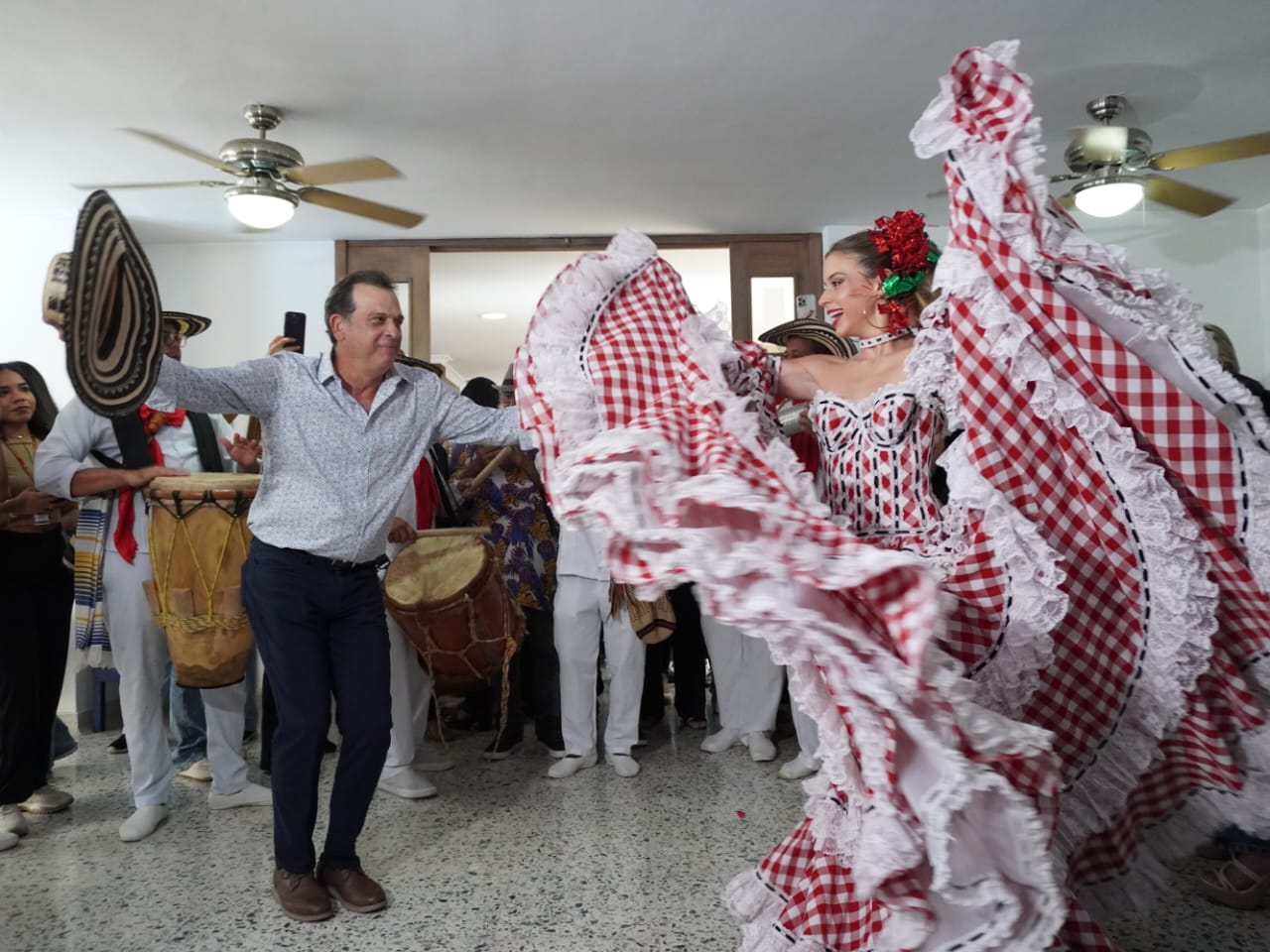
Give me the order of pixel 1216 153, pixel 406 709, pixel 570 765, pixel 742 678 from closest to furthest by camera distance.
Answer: pixel 406 709 < pixel 570 765 < pixel 742 678 < pixel 1216 153

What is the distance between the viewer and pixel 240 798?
10.9ft

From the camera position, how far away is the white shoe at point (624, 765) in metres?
3.63

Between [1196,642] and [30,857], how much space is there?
313 centimetres

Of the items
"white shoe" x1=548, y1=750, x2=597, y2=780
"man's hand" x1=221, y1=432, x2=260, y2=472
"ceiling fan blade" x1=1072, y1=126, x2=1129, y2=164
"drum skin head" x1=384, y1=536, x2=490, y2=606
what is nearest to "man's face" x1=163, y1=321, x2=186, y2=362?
"man's hand" x1=221, y1=432, x2=260, y2=472

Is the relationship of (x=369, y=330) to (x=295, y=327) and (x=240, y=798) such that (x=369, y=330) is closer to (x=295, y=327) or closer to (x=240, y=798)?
(x=295, y=327)

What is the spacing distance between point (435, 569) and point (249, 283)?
188 inches

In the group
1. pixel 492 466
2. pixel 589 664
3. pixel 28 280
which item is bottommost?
pixel 589 664

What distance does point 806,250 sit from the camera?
7.27 meters

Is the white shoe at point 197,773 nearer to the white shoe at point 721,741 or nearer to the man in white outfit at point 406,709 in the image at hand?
the man in white outfit at point 406,709

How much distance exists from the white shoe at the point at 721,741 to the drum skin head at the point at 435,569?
1.30 metres

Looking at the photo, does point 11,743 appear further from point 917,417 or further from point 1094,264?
point 1094,264

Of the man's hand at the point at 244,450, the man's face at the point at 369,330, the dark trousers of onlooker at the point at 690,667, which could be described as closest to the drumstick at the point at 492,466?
the man's hand at the point at 244,450

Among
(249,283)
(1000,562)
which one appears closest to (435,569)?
(1000,562)

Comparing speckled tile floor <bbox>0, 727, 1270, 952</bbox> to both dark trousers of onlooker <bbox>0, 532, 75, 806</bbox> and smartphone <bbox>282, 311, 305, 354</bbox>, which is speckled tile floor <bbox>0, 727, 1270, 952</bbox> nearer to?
dark trousers of onlooker <bbox>0, 532, 75, 806</bbox>
